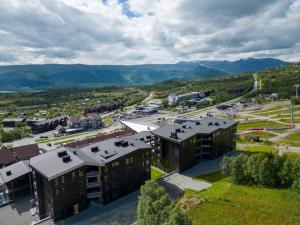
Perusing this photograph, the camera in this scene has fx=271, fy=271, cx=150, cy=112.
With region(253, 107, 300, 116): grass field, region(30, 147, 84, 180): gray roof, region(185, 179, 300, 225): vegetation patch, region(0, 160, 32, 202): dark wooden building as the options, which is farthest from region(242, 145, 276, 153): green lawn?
region(0, 160, 32, 202): dark wooden building

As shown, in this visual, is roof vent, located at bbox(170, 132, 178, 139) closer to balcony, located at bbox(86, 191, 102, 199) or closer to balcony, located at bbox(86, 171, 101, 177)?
balcony, located at bbox(86, 171, 101, 177)

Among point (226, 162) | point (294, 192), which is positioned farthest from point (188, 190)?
point (294, 192)

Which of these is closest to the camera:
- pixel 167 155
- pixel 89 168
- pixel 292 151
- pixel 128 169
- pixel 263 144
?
pixel 89 168

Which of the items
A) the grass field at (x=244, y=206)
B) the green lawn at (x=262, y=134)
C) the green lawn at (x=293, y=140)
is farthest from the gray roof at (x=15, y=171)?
the green lawn at (x=262, y=134)

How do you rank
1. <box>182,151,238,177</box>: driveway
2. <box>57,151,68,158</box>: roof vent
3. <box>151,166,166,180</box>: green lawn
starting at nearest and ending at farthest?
1. <box>57,151,68,158</box>: roof vent
2. <box>182,151,238,177</box>: driveway
3. <box>151,166,166,180</box>: green lawn

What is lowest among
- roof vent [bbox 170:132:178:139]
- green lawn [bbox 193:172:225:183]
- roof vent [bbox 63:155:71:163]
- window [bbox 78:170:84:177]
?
green lawn [bbox 193:172:225:183]

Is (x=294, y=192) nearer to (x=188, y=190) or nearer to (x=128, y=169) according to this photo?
(x=188, y=190)
